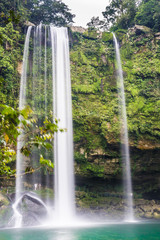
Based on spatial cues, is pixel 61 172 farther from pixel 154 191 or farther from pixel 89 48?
pixel 89 48

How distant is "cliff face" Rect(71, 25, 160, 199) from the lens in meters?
11.4

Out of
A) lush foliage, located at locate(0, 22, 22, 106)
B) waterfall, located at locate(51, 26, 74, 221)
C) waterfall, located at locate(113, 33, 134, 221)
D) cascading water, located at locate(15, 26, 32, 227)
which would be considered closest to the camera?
cascading water, located at locate(15, 26, 32, 227)

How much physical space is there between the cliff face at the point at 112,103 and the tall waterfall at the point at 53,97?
58cm

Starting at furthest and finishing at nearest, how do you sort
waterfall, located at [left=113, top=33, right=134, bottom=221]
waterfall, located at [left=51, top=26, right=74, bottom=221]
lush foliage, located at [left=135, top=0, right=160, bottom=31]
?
1. lush foliage, located at [left=135, top=0, right=160, bottom=31]
2. waterfall, located at [left=113, top=33, right=134, bottom=221]
3. waterfall, located at [left=51, top=26, right=74, bottom=221]

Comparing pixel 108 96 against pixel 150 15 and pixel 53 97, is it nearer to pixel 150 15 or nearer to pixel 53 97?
pixel 53 97

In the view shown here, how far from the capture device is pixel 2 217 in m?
9.05

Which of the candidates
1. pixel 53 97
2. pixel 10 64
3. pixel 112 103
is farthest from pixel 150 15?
pixel 10 64

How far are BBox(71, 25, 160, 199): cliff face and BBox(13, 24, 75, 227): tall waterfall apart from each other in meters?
0.58

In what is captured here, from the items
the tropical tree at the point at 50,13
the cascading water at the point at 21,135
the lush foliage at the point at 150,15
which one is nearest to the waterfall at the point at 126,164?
the cascading water at the point at 21,135

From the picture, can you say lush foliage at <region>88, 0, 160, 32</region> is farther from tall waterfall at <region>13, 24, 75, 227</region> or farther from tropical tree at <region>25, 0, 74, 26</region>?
tall waterfall at <region>13, 24, 75, 227</region>

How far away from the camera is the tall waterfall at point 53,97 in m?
10.8

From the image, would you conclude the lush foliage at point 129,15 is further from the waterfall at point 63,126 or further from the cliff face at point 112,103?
the waterfall at point 63,126

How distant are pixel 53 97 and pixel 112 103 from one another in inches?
140

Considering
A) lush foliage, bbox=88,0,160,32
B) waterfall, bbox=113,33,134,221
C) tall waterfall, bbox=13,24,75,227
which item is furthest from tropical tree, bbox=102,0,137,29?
waterfall, bbox=113,33,134,221
